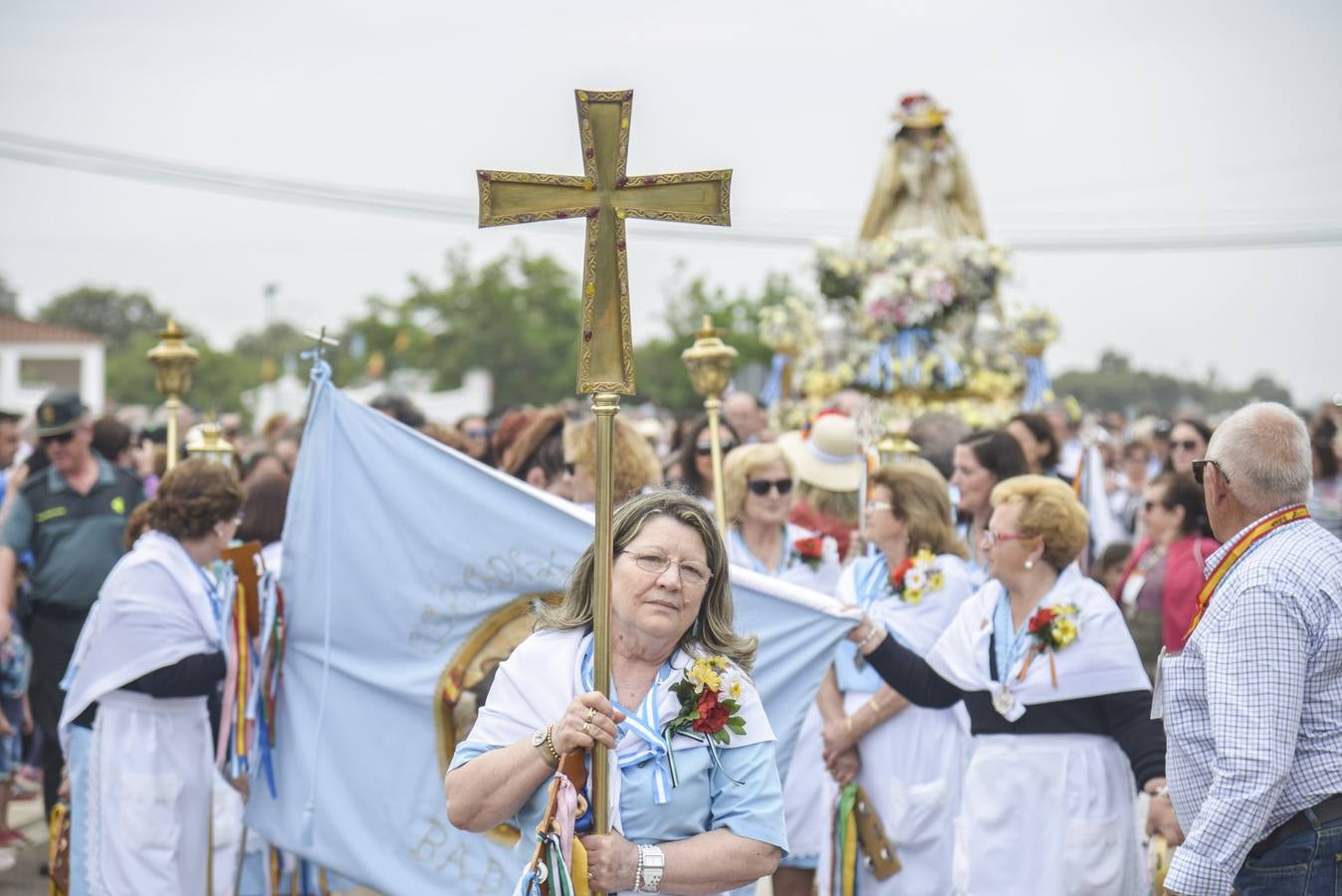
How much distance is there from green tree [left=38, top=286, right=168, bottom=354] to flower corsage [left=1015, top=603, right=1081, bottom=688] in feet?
283

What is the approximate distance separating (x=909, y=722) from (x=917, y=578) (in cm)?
59

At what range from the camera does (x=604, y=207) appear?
3391mm

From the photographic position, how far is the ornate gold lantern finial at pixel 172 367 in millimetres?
7336

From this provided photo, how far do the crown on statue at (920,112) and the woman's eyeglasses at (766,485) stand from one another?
11174 mm

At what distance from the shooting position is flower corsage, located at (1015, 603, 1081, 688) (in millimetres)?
5023

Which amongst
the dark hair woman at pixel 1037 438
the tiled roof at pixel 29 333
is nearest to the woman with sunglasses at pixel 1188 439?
the dark hair woman at pixel 1037 438

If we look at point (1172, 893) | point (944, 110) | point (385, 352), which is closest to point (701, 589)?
point (1172, 893)

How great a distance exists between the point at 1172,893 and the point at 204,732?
12.8ft

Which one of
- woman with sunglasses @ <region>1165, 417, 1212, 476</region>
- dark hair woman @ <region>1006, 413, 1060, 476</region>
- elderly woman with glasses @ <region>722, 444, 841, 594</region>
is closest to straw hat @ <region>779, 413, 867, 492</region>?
elderly woman with glasses @ <region>722, 444, 841, 594</region>

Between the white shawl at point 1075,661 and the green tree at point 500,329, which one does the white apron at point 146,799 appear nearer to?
the white shawl at point 1075,661

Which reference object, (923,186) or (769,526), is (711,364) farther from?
(923,186)

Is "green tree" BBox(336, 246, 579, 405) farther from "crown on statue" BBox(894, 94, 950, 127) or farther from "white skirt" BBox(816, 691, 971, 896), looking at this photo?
"white skirt" BBox(816, 691, 971, 896)

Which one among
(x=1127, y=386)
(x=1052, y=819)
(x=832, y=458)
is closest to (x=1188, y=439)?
(x=832, y=458)

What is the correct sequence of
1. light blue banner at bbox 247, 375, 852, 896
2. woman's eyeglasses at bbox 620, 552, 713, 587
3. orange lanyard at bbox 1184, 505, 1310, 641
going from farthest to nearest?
light blue banner at bbox 247, 375, 852, 896 < orange lanyard at bbox 1184, 505, 1310, 641 < woman's eyeglasses at bbox 620, 552, 713, 587
